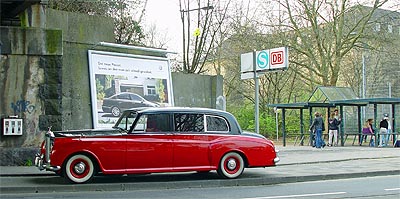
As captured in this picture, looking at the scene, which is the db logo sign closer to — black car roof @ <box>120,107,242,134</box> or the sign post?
the sign post

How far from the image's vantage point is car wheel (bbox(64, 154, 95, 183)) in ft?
40.9

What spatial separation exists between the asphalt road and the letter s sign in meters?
6.72

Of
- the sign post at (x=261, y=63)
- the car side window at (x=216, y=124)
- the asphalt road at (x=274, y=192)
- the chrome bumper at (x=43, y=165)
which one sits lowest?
the asphalt road at (x=274, y=192)

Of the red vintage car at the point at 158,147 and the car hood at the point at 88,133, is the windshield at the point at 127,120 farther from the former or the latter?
the car hood at the point at 88,133

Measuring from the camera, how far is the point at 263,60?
64.5 ft

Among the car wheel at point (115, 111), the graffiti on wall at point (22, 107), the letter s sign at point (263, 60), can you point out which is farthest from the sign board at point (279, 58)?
the graffiti on wall at point (22, 107)

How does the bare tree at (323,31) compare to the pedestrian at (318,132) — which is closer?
the pedestrian at (318,132)

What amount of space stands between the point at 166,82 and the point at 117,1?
27.2 ft

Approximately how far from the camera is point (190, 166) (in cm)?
1336

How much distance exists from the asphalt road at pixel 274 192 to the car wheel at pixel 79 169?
83 cm

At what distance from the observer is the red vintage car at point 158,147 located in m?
12.5

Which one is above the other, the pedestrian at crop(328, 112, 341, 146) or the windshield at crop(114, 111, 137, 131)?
the windshield at crop(114, 111, 137, 131)

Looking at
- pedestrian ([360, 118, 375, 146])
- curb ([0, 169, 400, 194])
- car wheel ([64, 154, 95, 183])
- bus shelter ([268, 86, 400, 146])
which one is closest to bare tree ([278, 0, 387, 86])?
bus shelter ([268, 86, 400, 146])

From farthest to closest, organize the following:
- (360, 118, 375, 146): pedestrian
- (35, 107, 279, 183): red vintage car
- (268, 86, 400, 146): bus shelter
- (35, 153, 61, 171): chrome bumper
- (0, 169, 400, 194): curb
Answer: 1. (268, 86, 400, 146): bus shelter
2. (360, 118, 375, 146): pedestrian
3. (35, 107, 279, 183): red vintage car
4. (35, 153, 61, 171): chrome bumper
5. (0, 169, 400, 194): curb
